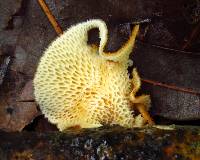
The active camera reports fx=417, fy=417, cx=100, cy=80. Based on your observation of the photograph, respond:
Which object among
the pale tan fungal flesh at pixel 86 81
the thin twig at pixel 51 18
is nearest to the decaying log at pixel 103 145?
the pale tan fungal flesh at pixel 86 81

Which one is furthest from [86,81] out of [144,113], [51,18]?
[51,18]

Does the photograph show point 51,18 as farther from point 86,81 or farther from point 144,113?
point 144,113

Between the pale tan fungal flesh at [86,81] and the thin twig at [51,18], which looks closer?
the pale tan fungal flesh at [86,81]

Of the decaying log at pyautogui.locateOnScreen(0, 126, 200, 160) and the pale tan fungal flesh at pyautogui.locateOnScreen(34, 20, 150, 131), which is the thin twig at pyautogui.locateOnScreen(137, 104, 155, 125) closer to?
the pale tan fungal flesh at pyautogui.locateOnScreen(34, 20, 150, 131)

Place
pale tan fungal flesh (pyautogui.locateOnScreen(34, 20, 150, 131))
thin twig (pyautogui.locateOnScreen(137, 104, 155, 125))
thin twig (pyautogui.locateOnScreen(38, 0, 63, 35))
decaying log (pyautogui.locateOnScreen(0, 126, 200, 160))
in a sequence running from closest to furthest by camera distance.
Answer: decaying log (pyautogui.locateOnScreen(0, 126, 200, 160)) < pale tan fungal flesh (pyautogui.locateOnScreen(34, 20, 150, 131)) < thin twig (pyautogui.locateOnScreen(137, 104, 155, 125)) < thin twig (pyautogui.locateOnScreen(38, 0, 63, 35))

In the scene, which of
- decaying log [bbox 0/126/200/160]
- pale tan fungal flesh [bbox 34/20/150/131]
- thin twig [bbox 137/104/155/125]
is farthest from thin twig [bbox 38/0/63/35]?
decaying log [bbox 0/126/200/160]

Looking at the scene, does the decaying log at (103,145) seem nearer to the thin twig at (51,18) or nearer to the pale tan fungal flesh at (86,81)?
the pale tan fungal flesh at (86,81)
